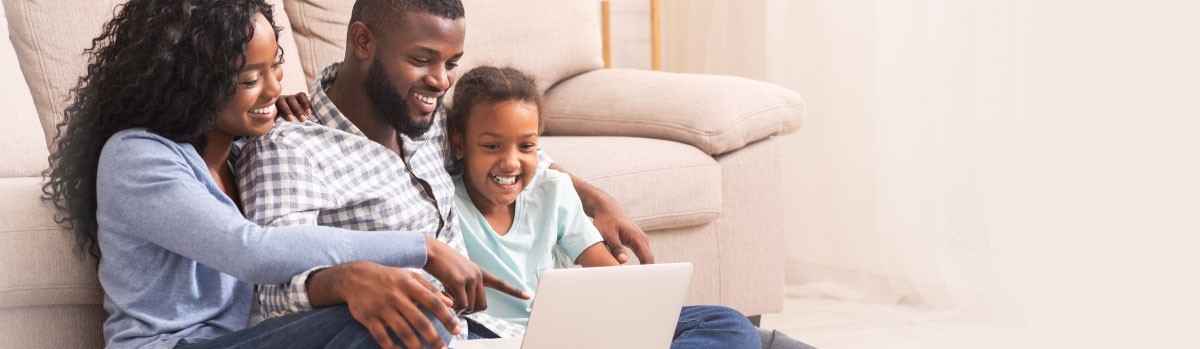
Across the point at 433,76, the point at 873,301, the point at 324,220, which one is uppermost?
the point at 433,76

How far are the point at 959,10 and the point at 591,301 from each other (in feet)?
5.36

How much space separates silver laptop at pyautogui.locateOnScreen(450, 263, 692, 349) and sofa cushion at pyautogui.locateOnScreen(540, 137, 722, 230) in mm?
670

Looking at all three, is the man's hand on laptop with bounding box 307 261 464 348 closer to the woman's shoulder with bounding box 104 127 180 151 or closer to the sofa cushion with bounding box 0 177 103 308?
the woman's shoulder with bounding box 104 127 180 151

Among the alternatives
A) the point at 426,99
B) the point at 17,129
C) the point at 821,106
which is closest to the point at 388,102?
the point at 426,99

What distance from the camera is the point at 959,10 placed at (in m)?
2.74

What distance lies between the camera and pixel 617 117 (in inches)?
96.3

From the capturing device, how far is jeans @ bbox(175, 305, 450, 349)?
1.28 metres

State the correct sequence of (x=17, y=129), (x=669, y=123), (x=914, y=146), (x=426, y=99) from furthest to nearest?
(x=914, y=146)
(x=669, y=123)
(x=17, y=129)
(x=426, y=99)

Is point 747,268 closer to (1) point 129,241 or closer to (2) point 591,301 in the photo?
(2) point 591,301

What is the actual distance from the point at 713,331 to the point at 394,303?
0.48 metres

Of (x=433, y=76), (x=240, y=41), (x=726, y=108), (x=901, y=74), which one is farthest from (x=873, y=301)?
(x=240, y=41)

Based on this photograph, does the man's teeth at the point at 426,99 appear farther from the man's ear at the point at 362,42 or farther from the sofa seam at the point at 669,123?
the sofa seam at the point at 669,123

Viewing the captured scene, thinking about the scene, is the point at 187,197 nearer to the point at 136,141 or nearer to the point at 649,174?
the point at 136,141

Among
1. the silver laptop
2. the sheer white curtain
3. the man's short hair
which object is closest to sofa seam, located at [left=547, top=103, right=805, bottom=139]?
the sheer white curtain
